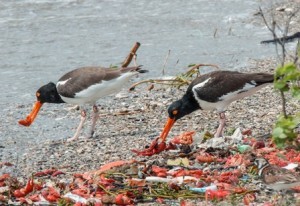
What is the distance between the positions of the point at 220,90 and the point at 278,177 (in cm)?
297

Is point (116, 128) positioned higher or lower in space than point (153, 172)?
lower

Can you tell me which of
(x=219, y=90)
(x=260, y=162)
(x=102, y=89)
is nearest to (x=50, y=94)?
(x=102, y=89)

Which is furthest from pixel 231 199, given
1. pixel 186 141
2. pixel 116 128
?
pixel 116 128

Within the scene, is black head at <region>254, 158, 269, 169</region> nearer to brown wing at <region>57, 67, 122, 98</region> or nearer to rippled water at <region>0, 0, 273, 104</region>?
brown wing at <region>57, 67, 122, 98</region>

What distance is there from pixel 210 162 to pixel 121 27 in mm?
9489

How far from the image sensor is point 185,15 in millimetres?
17766

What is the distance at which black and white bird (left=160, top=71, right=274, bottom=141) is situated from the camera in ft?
30.5

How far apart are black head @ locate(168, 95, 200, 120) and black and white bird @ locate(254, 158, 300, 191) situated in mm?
2875

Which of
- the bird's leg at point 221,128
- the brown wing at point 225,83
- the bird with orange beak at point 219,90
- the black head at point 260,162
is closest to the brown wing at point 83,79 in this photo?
the bird with orange beak at point 219,90

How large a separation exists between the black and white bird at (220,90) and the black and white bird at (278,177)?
8.06 ft

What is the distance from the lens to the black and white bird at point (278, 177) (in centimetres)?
644

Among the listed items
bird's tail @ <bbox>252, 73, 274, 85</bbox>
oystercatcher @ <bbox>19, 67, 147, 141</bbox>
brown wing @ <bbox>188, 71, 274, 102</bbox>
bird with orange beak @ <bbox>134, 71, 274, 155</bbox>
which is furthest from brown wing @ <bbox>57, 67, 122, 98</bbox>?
bird's tail @ <bbox>252, 73, 274, 85</bbox>

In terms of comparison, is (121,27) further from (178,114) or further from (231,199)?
(231,199)

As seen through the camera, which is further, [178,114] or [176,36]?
[176,36]
